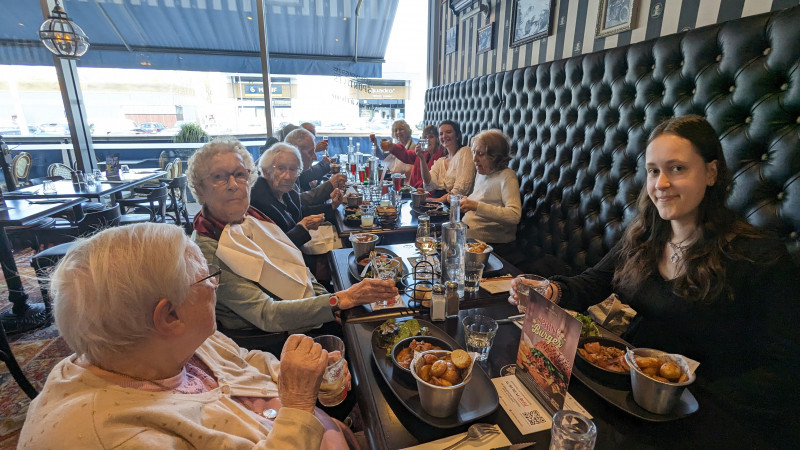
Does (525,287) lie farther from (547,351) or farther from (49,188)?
(49,188)

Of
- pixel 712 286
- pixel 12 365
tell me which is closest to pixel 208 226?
pixel 12 365

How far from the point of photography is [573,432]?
2.22ft

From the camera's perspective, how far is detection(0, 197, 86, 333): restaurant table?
2.61 m

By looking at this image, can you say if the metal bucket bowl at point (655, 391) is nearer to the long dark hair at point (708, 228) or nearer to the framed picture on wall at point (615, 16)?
the long dark hair at point (708, 228)

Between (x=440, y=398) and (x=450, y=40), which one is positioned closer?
(x=440, y=398)

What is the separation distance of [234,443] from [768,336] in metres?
1.54

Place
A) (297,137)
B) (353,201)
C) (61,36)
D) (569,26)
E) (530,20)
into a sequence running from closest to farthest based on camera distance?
(569,26), (353,201), (530,20), (61,36), (297,137)

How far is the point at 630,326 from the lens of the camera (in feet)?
4.62

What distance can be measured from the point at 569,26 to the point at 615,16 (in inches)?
18.0

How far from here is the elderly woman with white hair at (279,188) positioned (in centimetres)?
226

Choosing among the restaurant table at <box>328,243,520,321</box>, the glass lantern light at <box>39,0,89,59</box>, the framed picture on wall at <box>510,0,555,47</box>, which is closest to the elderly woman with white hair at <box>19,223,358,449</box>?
the restaurant table at <box>328,243,520,321</box>

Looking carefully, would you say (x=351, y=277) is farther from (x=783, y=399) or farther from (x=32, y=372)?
(x=32, y=372)

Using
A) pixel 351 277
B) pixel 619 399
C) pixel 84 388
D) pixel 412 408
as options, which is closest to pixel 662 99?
pixel 619 399

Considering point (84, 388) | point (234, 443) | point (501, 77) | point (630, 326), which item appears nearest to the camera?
point (84, 388)
